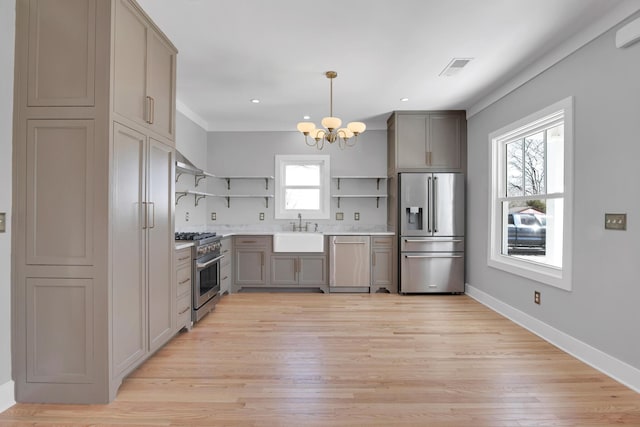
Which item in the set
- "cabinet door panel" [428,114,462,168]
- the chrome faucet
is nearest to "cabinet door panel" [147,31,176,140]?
the chrome faucet

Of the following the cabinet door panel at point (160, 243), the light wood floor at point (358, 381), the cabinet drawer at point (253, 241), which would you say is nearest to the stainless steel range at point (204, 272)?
the light wood floor at point (358, 381)

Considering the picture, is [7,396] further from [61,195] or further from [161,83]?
[161,83]

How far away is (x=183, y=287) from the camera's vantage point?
3.12m

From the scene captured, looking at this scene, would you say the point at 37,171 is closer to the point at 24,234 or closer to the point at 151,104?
the point at 24,234

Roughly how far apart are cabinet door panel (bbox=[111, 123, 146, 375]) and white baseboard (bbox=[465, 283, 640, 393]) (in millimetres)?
3338

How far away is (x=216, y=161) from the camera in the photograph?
544 cm

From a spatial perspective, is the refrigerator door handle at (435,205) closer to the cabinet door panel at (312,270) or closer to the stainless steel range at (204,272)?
the cabinet door panel at (312,270)

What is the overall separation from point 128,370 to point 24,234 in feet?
3.48

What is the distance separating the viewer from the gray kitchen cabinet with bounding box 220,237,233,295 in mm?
4397

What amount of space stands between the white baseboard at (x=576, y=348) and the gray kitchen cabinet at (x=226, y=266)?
11.3 ft

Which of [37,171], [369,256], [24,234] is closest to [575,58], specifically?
[369,256]

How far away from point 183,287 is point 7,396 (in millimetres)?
1361

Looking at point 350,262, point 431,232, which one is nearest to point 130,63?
point 350,262

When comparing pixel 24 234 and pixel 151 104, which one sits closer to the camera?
pixel 24 234
